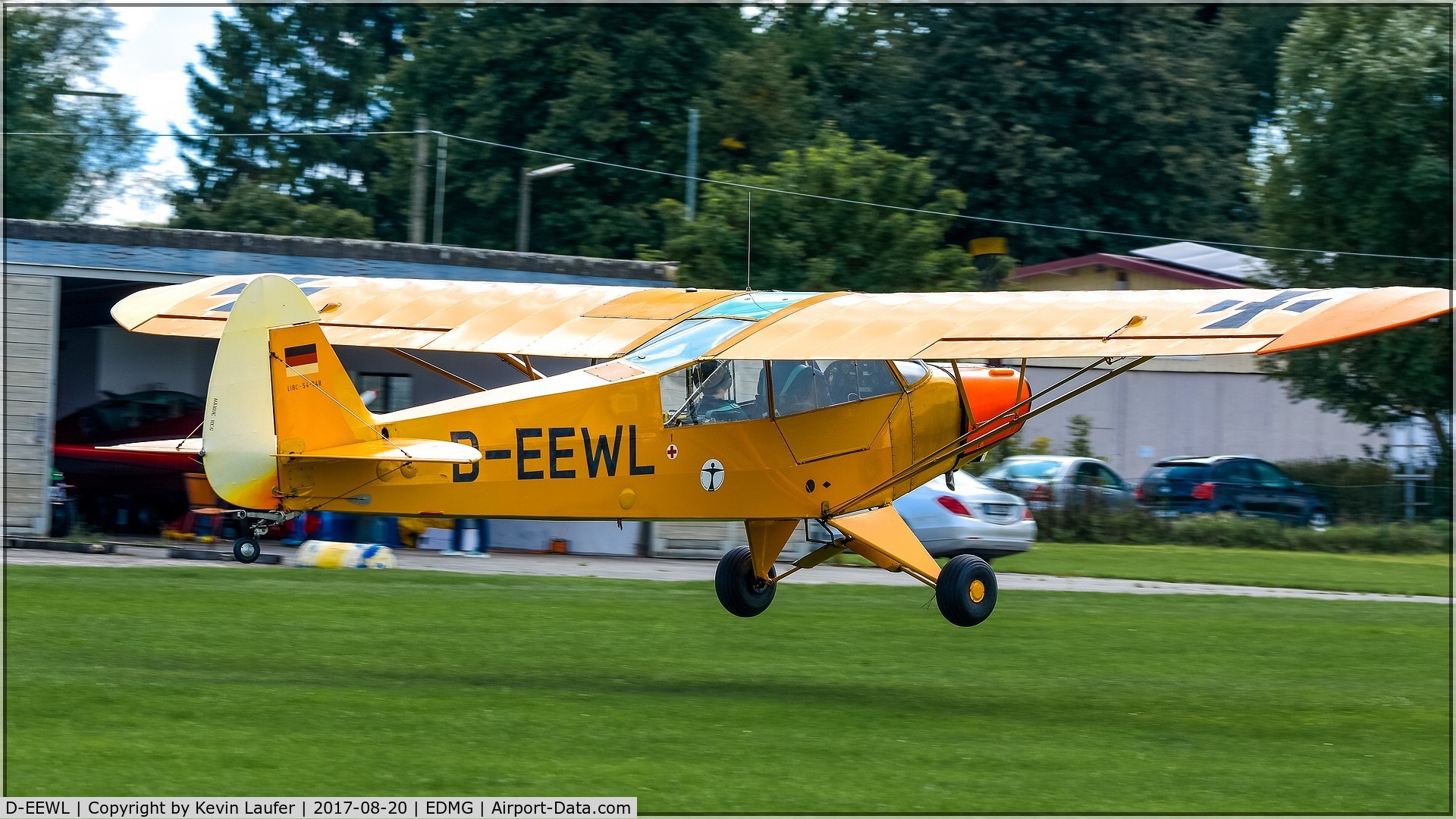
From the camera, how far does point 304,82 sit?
6216 cm

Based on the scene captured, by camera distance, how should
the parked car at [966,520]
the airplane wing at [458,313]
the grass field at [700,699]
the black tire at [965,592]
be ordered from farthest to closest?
the parked car at [966,520] < the airplane wing at [458,313] < the black tire at [965,592] < the grass field at [700,699]

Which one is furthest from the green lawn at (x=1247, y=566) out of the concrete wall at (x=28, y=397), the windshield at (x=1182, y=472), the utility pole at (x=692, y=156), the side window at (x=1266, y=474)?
the utility pole at (x=692, y=156)

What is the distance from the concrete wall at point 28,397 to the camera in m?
21.3

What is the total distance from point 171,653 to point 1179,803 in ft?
25.1

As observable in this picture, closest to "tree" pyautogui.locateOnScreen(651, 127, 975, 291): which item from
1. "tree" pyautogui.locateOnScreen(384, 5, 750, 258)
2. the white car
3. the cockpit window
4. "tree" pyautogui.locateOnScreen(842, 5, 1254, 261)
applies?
the white car

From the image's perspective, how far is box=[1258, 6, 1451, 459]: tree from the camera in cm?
3497

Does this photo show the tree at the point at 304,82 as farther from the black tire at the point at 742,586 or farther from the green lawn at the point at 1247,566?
the black tire at the point at 742,586

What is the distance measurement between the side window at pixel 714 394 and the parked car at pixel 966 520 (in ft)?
30.7

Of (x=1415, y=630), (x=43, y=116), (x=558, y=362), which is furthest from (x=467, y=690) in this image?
(x=43, y=116)

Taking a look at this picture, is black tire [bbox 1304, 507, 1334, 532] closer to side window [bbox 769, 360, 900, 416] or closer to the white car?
the white car

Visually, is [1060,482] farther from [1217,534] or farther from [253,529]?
[253,529]

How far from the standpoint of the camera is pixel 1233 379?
3691cm

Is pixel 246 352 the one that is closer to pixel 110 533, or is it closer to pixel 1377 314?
pixel 1377 314

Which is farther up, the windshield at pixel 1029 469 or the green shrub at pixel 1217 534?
the windshield at pixel 1029 469
